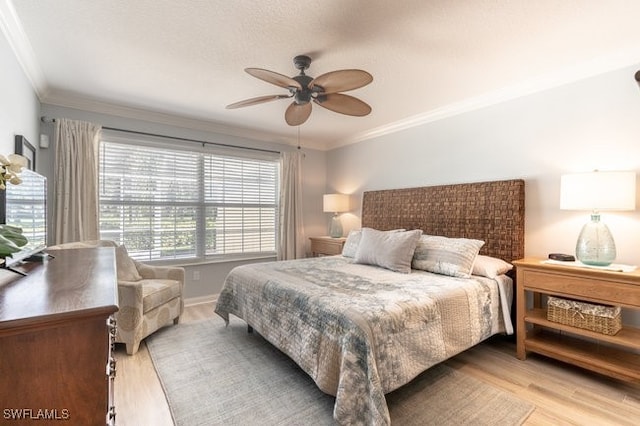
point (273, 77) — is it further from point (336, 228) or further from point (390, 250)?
point (336, 228)

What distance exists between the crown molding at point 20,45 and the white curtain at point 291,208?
285cm

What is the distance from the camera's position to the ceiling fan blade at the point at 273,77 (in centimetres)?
196

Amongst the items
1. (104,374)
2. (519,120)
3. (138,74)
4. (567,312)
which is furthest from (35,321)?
(519,120)

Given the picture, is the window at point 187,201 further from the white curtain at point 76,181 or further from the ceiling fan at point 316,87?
the ceiling fan at point 316,87

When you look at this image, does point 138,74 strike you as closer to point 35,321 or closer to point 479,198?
point 35,321

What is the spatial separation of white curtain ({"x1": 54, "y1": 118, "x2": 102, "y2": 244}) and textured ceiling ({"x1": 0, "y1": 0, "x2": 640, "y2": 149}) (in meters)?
0.34

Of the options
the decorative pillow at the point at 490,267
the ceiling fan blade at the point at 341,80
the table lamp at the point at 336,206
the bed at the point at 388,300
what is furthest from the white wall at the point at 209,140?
the decorative pillow at the point at 490,267

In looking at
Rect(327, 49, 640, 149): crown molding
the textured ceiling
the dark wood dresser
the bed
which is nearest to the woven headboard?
the bed

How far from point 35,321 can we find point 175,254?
350 centimetres

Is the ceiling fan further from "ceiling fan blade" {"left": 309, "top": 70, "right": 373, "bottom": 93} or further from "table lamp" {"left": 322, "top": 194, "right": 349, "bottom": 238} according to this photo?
"table lamp" {"left": 322, "top": 194, "right": 349, "bottom": 238}

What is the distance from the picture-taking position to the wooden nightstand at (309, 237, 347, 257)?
173 inches

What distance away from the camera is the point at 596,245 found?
227 cm

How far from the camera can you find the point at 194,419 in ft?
5.87

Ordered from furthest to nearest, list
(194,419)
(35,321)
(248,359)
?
1. (248,359)
2. (194,419)
3. (35,321)
